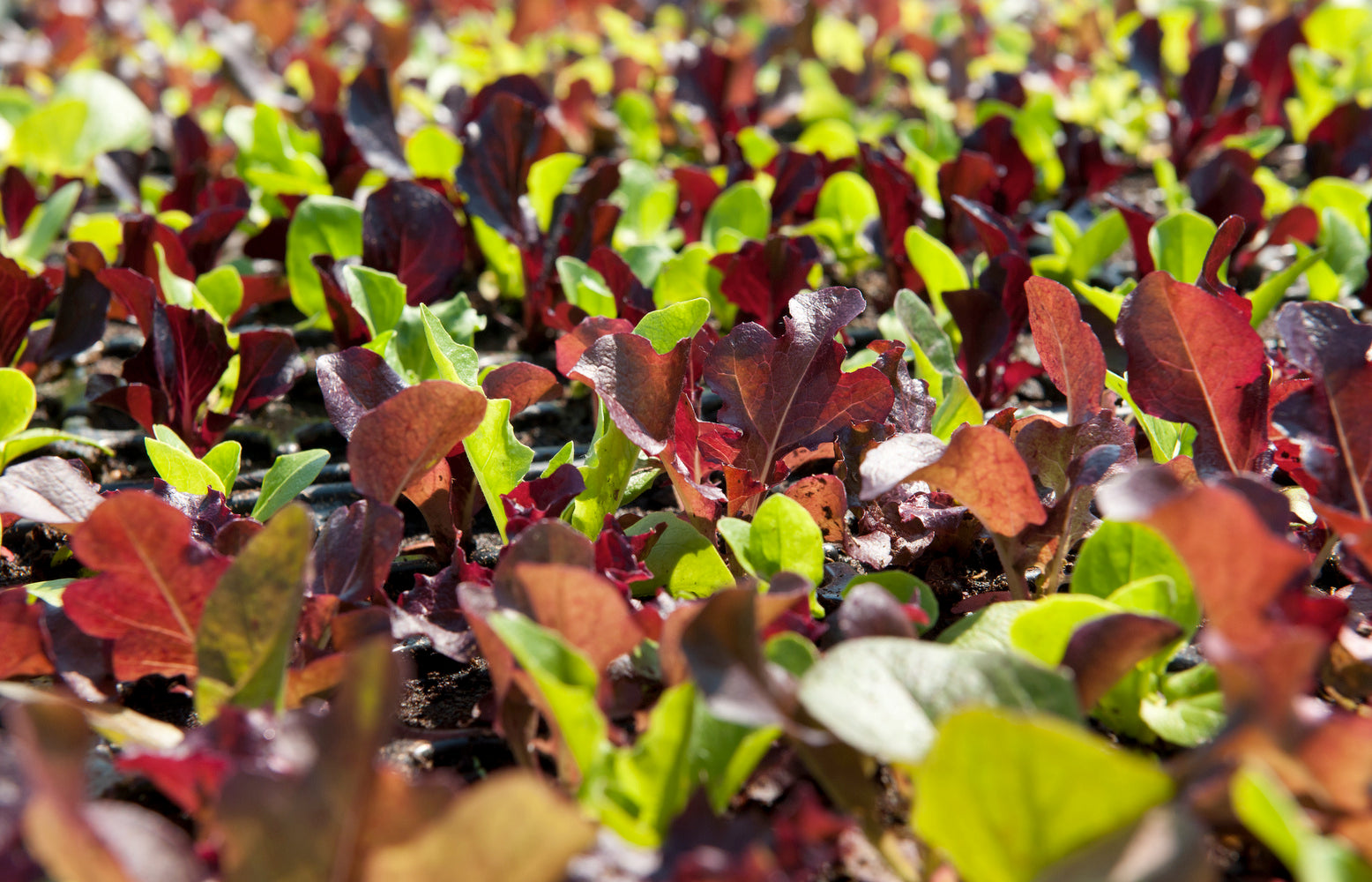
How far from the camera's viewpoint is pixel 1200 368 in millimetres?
1001

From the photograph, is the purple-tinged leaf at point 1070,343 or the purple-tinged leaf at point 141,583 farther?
the purple-tinged leaf at point 1070,343

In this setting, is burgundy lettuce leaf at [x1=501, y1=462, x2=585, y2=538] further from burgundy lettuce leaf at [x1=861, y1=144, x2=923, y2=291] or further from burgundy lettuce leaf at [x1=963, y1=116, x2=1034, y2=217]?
burgundy lettuce leaf at [x1=963, y1=116, x2=1034, y2=217]

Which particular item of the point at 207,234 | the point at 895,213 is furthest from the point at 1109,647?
the point at 207,234

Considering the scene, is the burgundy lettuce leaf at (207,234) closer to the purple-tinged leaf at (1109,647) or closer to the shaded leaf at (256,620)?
the shaded leaf at (256,620)

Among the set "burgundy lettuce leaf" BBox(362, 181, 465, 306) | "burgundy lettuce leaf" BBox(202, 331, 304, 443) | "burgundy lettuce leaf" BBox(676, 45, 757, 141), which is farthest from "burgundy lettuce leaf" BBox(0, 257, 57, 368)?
"burgundy lettuce leaf" BBox(676, 45, 757, 141)

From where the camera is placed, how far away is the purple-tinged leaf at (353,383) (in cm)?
109

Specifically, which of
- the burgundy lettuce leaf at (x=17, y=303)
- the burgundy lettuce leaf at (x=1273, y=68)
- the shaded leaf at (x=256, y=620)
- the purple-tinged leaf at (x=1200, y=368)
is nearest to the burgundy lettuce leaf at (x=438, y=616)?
the shaded leaf at (x=256, y=620)

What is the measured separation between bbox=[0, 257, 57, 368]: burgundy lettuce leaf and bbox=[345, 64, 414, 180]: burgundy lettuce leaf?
2.33ft

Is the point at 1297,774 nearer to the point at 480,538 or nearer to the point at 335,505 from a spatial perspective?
the point at 480,538

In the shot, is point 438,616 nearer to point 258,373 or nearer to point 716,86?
point 258,373

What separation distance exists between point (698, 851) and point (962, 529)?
549mm

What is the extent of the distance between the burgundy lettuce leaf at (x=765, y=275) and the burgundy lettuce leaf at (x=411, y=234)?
388mm

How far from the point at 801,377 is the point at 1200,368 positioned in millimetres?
369

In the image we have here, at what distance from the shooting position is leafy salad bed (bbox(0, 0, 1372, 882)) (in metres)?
0.61
